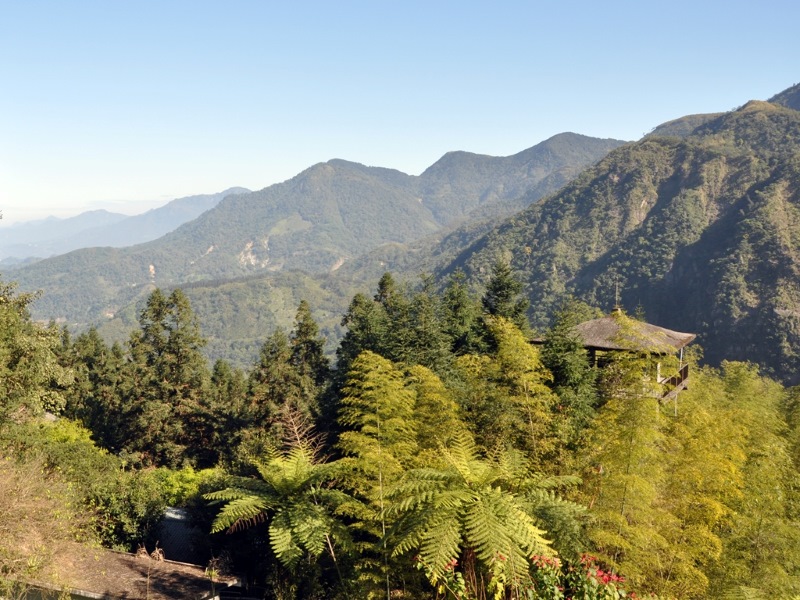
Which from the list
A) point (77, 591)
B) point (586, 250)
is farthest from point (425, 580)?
point (586, 250)

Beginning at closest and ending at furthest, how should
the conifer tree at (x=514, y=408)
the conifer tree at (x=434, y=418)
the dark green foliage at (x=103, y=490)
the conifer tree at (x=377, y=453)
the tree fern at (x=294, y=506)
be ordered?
the conifer tree at (x=377, y=453), the tree fern at (x=294, y=506), the conifer tree at (x=434, y=418), the conifer tree at (x=514, y=408), the dark green foliage at (x=103, y=490)

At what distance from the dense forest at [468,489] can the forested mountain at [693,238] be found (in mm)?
79230

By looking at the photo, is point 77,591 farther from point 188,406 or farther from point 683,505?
point 188,406

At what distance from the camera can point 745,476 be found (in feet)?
38.1

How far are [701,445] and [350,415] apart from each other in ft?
24.5

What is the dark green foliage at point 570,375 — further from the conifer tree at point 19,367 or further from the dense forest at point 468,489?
the conifer tree at point 19,367

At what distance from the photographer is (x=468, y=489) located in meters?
8.16

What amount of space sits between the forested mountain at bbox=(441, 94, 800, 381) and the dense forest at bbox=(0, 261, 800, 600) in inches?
3119

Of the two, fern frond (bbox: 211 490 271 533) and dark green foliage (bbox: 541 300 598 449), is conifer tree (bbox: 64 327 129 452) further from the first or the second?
dark green foliage (bbox: 541 300 598 449)

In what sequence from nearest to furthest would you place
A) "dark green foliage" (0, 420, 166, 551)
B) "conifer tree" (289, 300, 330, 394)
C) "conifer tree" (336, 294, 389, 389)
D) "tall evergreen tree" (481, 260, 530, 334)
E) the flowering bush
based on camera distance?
the flowering bush < "dark green foliage" (0, 420, 166, 551) < "conifer tree" (336, 294, 389, 389) < "tall evergreen tree" (481, 260, 530, 334) < "conifer tree" (289, 300, 330, 394)

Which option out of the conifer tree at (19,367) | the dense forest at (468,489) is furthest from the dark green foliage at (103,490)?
the conifer tree at (19,367)

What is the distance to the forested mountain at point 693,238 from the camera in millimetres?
89625

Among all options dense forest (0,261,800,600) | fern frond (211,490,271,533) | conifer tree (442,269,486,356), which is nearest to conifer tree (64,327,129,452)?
dense forest (0,261,800,600)

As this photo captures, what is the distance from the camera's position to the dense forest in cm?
780
